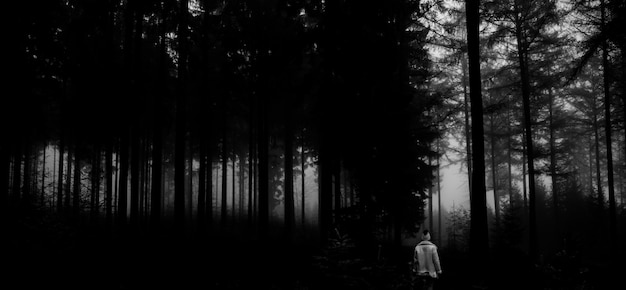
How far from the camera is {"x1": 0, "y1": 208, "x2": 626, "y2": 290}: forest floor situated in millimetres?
8258

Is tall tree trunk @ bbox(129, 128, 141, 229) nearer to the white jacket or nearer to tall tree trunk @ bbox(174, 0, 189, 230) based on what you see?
tall tree trunk @ bbox(174, 0, 189, 230)

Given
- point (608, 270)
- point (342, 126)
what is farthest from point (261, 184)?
point (608, 270)

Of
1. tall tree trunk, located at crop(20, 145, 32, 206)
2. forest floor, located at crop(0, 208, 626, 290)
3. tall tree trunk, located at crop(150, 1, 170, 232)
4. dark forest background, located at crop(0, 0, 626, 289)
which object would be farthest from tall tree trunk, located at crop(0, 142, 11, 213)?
tall tree trunk, located at crop(150, 1, 170, 232)

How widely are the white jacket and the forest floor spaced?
57cm

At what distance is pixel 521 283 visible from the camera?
12336 mm

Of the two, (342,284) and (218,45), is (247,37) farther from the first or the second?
(342,284)

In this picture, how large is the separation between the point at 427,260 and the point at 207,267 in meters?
6.19

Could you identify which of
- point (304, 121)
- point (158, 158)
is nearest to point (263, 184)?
point (158, 158)

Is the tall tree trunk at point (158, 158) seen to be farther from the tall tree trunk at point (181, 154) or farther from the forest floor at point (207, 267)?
the forest floor at point (207, 267)

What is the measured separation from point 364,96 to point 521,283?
7.90m

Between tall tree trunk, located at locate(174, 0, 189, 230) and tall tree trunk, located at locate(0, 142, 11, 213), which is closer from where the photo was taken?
tall tree trunk, located at locate(0, 142, 11, 213)

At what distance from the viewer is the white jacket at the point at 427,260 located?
9.78 metres

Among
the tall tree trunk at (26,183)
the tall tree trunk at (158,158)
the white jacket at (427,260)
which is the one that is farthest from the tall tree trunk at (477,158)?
the tall tree trunk at (26,183)

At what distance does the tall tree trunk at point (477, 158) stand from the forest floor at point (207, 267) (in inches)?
29.6
